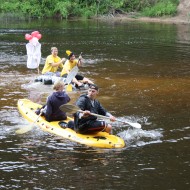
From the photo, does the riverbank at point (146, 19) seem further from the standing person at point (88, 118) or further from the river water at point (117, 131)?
the standing person at point (88, 118)

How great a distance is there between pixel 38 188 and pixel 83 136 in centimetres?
228

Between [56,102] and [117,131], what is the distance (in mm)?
1562

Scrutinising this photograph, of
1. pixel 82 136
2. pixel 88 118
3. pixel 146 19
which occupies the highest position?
pixel 146 19

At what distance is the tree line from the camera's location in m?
45.0

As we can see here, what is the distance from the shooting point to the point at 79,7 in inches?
1841

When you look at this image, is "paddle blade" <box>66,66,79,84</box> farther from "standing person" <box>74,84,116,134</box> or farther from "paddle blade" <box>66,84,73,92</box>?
"standing person" <box>74,84,116,134</box>

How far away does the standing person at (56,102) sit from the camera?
9430mm

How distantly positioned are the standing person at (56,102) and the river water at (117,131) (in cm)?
48

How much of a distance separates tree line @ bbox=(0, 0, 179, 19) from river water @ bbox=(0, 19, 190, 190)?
22111 mm

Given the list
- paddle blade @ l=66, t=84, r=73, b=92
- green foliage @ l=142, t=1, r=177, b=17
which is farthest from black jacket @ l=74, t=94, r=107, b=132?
green foliage @ l=142, t=1, r=177, b=17

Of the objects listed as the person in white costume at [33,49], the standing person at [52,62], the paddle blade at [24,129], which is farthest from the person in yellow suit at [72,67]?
the paddle blade at [24,129]

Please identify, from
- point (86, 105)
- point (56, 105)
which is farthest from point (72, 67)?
point (86, 105)

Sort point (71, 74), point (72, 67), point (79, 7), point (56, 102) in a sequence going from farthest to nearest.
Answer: point (79, 7) < point (72, 67) < point (71, 74) < point (56, 102)

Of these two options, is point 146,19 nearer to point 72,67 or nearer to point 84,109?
point 72,67
